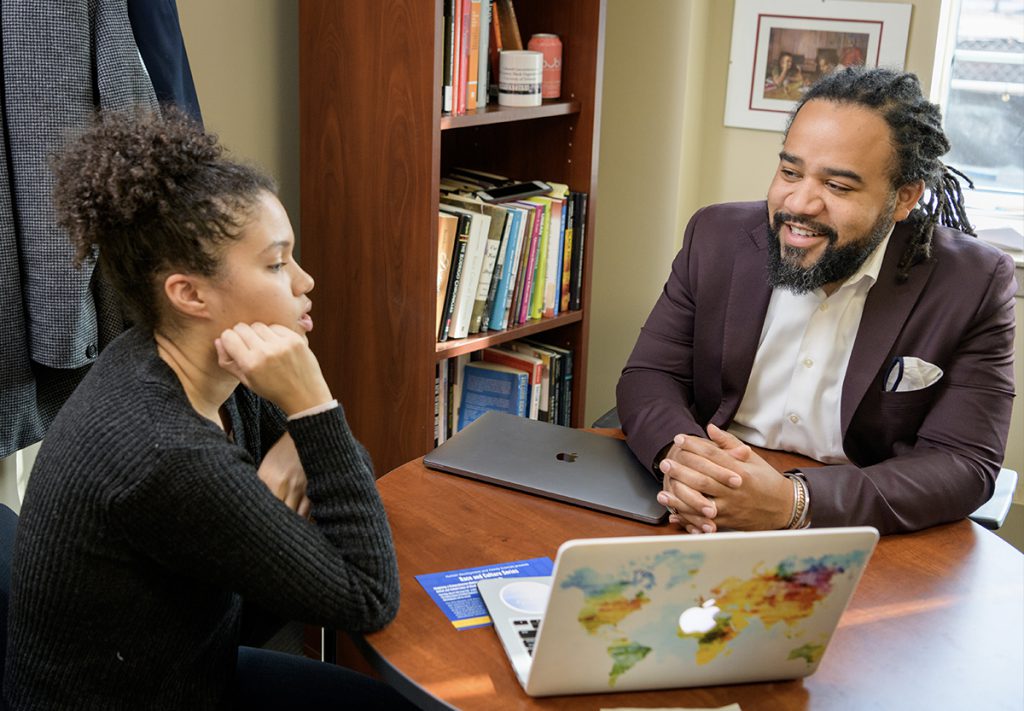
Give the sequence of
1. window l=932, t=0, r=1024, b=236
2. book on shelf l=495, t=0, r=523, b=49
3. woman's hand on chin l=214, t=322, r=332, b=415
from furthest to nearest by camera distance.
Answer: window l=932, t=0, r=1024, b=236 < book on shelf l=495, t=0, r=523, b=49 < woman's hand on chin l=214, t=322, r=332, b=415

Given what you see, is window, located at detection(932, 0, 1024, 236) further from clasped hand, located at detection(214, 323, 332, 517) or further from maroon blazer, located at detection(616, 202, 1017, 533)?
clasped hand, located at detection(214, 323, 332, 517)

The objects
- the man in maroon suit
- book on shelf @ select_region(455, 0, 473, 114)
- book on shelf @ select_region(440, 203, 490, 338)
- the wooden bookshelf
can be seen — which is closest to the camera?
the man in maroon suit

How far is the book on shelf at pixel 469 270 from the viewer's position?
242 centimetres

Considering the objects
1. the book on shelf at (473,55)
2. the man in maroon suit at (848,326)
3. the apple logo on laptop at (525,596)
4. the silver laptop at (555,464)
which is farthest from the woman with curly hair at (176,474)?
the book on shelf at (473,55)

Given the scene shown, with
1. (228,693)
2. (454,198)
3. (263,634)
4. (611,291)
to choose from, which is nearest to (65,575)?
(228,693)

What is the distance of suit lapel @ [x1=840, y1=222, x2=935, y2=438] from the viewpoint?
185cm

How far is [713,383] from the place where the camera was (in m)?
2.04

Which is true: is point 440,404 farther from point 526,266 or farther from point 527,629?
point 527,629

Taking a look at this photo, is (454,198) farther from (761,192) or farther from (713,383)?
(761,192)

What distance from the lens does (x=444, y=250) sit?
7.75 feet

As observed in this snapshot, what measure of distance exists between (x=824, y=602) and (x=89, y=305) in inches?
49.0

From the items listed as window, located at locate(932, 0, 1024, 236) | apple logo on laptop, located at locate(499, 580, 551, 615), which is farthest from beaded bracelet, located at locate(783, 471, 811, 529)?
window, located at locate(932, 0, 1024, 236)

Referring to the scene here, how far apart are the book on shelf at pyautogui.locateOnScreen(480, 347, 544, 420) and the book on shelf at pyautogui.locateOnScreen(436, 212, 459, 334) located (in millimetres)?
377

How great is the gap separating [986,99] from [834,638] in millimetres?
2434
